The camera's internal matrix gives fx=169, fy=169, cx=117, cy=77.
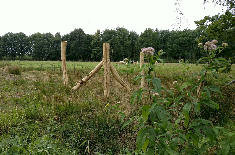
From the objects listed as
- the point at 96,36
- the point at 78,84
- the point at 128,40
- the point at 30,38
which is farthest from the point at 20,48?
the point at 78,84

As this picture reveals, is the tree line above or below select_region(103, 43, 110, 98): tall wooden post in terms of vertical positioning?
above

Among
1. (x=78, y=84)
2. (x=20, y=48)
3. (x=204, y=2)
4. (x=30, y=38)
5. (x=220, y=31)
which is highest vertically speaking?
(x=30, y=38)

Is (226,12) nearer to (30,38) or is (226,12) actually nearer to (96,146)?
(96,146)

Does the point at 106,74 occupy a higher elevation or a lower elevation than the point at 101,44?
lower

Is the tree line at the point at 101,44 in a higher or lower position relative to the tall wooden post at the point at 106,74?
higher

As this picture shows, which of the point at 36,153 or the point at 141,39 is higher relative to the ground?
the point at 141,39

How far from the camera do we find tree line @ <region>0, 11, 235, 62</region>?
5534 cm

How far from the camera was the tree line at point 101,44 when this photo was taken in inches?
2179

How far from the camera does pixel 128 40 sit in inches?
2394

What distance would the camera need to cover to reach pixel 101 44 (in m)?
60.4

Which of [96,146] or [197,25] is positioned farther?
[197,25]

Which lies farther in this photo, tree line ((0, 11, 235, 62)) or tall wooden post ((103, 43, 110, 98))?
tree line ((0, 11, 235, 62))

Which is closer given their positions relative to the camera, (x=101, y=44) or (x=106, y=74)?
(x=106, y=74)

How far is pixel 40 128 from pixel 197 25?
8.47 meters
